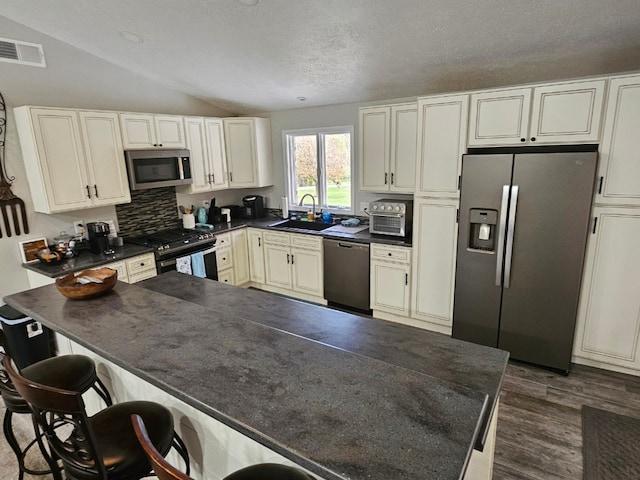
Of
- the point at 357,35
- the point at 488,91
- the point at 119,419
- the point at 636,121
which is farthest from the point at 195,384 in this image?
the point at 636,121

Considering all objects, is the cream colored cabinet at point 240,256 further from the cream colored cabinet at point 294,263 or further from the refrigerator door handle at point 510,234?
the refrigerator door handle at point 510,234

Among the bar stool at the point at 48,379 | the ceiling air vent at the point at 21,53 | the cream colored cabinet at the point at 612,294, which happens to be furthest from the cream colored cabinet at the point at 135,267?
the cream colored cabinet at the point at 612,294

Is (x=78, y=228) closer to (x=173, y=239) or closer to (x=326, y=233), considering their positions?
(x=173, y=239)

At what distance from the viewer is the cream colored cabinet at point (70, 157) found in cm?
309

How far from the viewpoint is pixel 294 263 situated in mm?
4438

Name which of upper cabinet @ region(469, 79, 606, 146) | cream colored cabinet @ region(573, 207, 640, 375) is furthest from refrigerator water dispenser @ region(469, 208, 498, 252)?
cream colored cabinet @ region(573, 207, 640, 375)

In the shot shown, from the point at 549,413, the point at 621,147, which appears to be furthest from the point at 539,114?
the point at 549,413

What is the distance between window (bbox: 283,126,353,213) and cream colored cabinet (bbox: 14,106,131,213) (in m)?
2.13

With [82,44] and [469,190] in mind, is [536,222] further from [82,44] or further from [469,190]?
[82,44]

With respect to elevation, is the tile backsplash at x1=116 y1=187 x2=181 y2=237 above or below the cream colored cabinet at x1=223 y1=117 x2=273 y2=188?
below

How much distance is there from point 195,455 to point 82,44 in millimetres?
3673

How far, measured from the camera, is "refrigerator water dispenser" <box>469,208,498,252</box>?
3012 millimetres

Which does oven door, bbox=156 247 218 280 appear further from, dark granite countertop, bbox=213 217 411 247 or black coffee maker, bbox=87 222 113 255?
black coffee maker, bbox=87 222 113 255

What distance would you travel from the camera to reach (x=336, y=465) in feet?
2.98
